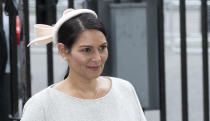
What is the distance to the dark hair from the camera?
2.00 m

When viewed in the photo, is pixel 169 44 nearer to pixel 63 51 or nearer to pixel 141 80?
pixel 141 80

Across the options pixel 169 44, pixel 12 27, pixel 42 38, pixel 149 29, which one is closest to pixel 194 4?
pixel 169 44

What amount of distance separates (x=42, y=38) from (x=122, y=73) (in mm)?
3008

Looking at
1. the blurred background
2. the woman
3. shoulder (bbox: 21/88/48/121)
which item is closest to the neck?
the woman

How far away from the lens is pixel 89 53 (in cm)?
198

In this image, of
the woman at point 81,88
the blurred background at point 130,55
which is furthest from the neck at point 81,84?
the blurred background at point 130,55

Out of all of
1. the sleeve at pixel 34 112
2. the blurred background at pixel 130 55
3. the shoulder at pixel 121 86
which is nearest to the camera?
the sleeve at pixel 34 112

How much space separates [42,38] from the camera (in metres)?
2.11

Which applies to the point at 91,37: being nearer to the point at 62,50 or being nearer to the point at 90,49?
the point at 90,49

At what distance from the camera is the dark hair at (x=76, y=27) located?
6.57 ft

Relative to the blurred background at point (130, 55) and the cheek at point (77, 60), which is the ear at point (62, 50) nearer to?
the cheek at point (77, 60)

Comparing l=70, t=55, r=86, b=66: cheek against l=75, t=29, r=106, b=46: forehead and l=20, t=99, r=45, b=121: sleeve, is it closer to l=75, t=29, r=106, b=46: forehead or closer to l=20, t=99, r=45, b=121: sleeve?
l=75, t=29, r=106, b=46: forehead

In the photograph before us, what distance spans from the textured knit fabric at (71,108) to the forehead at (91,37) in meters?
0.19

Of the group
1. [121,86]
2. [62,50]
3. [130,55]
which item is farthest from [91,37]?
[130,55]
